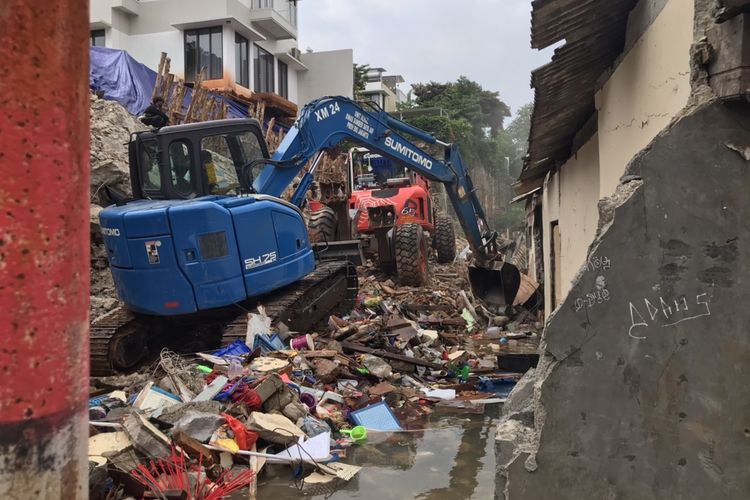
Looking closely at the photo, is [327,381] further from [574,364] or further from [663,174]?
[663,174]

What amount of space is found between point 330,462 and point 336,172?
41.0 feet

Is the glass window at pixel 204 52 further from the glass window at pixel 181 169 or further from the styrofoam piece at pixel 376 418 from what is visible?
the styrofoam piece at pixel 376 418

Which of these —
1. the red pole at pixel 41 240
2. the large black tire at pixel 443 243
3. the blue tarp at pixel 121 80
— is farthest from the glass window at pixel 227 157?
the large black tire at pixel 443 243

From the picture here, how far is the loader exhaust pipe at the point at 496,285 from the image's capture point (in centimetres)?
1281

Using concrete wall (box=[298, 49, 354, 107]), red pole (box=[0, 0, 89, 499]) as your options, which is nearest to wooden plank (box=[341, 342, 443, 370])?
red pole (box=[0, 0, 89, 499])

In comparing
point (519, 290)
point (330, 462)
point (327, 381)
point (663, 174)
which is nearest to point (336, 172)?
point (519, 290)

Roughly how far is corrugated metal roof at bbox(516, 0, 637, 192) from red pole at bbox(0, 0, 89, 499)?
347 cm

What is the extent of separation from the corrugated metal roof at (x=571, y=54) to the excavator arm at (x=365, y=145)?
3.41 m

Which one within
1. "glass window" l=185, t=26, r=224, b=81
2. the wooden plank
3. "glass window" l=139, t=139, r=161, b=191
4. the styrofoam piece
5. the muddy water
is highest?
"glass window" l=185, t=26, r=224, b=81

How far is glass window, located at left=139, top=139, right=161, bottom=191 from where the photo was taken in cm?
748

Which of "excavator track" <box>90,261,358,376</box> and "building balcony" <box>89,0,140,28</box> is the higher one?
"building balcony" <box>89,0,140,28</box>

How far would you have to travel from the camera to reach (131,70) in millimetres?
17031

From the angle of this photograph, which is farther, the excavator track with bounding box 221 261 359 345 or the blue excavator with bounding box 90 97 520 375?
the excavator track with bounding box 221 261 359 345

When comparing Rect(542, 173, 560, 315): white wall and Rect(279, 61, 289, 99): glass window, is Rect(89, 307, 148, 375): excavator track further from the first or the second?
Rect(279, 61, 289, 99): glass window
